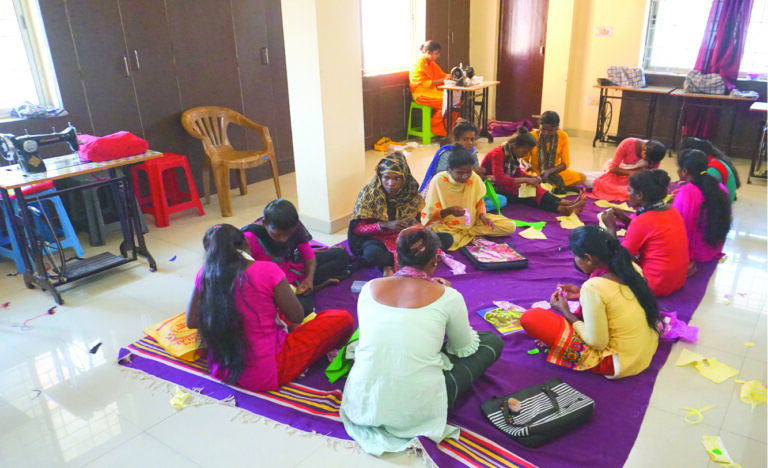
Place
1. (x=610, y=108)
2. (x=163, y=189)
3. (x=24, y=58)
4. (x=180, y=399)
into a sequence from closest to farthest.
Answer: (x=180, y=399), (x=24, y=58), (x=163, y=189), (x=610, y=108)

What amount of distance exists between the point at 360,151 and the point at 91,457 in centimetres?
321

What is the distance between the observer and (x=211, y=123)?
221 inches

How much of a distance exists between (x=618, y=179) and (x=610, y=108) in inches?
112

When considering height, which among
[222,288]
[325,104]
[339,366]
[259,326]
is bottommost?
[339,366]

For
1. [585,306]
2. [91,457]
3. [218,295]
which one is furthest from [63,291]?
[585,306]

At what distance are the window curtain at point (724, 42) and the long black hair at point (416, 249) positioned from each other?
5.96 meters

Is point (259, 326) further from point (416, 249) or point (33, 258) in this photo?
point (33, 258)

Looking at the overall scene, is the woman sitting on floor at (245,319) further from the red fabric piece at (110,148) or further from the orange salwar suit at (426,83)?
the orange salwar suit at (426,83)

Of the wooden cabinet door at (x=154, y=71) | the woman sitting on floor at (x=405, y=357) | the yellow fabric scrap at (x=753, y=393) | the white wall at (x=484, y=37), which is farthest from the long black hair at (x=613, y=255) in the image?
the white wall at (x=484, y=37)

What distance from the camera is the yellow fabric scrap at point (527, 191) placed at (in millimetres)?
5066

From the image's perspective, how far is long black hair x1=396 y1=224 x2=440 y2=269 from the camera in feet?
7.60

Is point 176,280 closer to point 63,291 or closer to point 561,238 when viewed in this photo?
point 63,291

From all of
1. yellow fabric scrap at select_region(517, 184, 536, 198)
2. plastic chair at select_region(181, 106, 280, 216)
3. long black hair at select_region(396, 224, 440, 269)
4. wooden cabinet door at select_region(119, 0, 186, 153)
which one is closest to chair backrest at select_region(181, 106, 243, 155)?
plastic chair at select_region(181, 106, 280, 216)

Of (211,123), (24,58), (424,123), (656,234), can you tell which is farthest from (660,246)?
(424,123)
